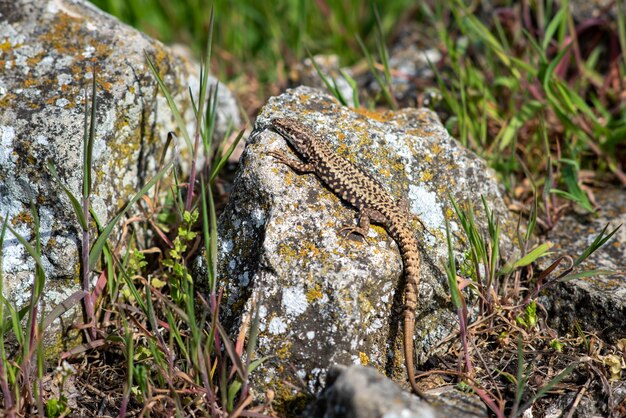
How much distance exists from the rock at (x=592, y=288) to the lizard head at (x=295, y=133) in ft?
6.07

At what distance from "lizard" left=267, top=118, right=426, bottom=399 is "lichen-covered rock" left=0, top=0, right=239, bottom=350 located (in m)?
1.00

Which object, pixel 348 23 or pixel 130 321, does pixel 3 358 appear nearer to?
pixel 130 321

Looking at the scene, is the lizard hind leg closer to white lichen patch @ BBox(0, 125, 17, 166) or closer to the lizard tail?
the lizard tail

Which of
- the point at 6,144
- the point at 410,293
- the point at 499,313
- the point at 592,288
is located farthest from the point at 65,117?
the point at 592,288

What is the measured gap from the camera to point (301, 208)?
376 centimetres

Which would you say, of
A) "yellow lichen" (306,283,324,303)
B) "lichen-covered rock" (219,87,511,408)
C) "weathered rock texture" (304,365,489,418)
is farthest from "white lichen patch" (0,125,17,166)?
"weathered rock texture" (304,365,489,418)

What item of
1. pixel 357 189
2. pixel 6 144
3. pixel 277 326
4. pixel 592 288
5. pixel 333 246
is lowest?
pixel 592 288

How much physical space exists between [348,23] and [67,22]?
149 inches

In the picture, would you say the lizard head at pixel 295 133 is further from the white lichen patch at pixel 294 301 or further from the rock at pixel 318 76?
the rock at pixel 318 76

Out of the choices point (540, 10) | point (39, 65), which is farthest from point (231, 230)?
point (540, 10)

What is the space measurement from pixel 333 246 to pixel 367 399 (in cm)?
110

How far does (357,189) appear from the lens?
3881mm

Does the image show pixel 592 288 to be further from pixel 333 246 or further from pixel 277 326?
pixel 277 326

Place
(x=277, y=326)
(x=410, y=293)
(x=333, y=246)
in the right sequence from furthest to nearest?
1. (x=333, y=246)
2. (x=410, y=293)
3. (x=277, y=326)
